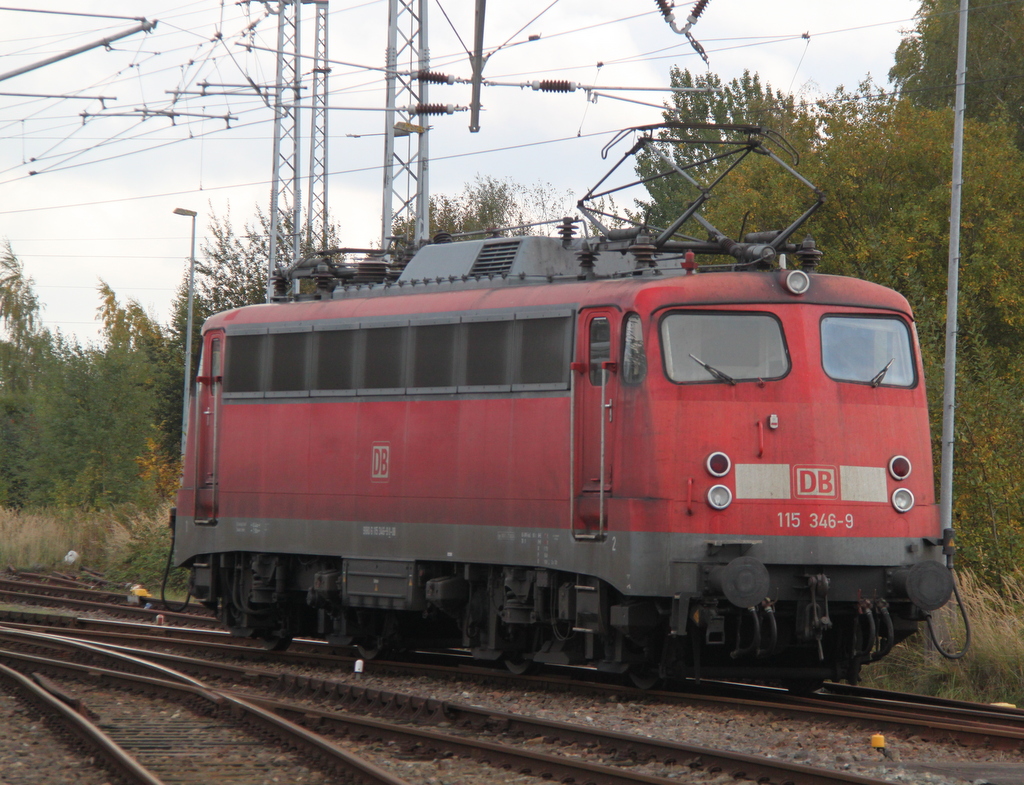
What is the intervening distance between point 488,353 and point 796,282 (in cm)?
282

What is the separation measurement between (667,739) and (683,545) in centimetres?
169

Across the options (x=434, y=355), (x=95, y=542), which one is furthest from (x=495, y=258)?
(x=95, y=542)

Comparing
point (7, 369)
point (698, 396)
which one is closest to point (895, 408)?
point (698, 396)

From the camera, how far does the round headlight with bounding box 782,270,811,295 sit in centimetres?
1116

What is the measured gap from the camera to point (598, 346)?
37.4ft

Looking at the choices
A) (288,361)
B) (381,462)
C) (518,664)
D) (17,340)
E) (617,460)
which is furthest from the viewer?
(17,340)

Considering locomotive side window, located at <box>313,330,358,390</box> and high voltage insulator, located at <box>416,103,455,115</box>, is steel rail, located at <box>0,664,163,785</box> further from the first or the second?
high voltage insulator, located at <box>416,103,455,115</box>

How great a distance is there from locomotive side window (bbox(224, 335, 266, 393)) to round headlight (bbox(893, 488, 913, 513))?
6.82 meters

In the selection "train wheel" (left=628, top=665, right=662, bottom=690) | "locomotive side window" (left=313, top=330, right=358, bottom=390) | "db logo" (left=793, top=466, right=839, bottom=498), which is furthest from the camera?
"locomotive side window" (left=313, top=330, right=358, bottom=390)

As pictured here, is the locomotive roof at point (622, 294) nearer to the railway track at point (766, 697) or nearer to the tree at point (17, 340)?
the railway track at point (766, 697)

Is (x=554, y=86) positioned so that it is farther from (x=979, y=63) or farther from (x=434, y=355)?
(x=979, y=63)

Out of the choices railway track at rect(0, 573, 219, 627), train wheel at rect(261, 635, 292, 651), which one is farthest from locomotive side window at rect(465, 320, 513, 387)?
railway track at rect(0, 573, 219, 627)

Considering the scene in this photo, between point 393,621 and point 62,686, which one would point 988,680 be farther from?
point 62,686

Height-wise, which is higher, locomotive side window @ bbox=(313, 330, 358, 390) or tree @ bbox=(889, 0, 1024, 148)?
tree @ bbox=(889, 0, 1024, 148)
